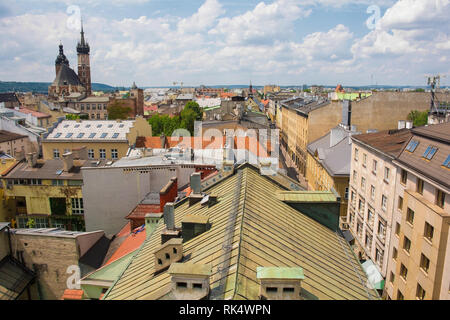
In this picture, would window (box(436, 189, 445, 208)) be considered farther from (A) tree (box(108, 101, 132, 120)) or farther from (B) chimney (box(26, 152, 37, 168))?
(A) tree (box(108, 101, 132, 120))

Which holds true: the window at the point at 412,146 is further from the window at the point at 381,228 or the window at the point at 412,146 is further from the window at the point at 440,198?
the window at the point at 381,228

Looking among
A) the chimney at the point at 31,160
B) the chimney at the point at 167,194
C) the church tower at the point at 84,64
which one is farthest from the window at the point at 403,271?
the church tower at the point at 84,64

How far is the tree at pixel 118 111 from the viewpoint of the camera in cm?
11217

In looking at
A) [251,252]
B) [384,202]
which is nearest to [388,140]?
[384,202]

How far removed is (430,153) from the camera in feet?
74.2

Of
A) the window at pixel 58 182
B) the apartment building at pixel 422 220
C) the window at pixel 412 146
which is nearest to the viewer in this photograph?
the apartment building at pixel 422 220

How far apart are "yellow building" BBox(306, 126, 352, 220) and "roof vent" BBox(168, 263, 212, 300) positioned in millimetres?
27171

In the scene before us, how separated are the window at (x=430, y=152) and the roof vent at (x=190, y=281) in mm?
19934

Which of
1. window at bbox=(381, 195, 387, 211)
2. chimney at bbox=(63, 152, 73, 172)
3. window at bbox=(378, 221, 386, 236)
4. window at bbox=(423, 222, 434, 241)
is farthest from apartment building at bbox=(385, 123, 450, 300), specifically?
chimney at bbox=(63, 152, 73, 172)

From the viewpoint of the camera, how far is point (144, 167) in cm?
3147

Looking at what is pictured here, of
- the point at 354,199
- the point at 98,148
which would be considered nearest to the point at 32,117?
the point at 98,148

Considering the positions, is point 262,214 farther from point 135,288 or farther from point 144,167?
point 144,167

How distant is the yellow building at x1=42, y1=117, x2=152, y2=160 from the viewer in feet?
172
